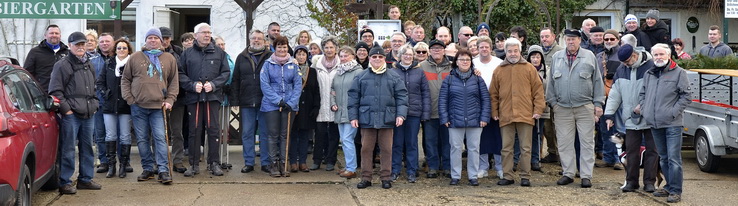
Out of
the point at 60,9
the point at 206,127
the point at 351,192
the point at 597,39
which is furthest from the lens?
the point at 597,39

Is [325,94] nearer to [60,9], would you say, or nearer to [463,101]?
[463,101]

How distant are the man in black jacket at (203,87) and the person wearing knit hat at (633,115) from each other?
14.1 ft

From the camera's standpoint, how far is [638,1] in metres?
22.2

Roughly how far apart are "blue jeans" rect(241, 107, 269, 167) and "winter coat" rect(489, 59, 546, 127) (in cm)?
273

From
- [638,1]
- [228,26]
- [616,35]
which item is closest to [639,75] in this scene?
[616,35]

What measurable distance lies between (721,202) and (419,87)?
331cm

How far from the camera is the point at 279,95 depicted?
10.5 meters

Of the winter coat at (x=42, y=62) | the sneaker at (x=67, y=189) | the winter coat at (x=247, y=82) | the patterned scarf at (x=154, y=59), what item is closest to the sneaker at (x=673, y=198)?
the winter coat at (x=247, y=82)

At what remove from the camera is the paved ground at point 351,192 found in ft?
29.2

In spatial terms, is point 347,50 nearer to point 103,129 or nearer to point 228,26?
point 103,129

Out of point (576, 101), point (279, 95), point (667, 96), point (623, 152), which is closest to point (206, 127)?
point (279, 95)

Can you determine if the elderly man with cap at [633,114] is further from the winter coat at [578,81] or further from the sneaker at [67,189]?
the sneaker at [67,189]

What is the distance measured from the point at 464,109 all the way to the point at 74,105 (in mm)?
3994

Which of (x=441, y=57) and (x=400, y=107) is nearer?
(x=400, y=107)
